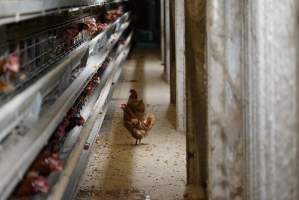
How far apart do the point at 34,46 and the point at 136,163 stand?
2.40 metres

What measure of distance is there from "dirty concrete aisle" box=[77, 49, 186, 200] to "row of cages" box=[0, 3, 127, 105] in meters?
0.94

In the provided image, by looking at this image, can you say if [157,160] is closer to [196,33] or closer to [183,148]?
[183,148]

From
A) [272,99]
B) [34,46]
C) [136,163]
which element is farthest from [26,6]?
[136,163]

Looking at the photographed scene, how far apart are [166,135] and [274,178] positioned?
3820 millimetres

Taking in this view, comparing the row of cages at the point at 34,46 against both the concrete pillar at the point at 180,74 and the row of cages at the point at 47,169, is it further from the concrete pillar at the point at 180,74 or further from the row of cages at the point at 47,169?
the concrete pillar at the point at 180,74

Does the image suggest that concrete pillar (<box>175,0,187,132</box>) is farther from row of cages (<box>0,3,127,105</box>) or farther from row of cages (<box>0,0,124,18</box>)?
row of cages (<box>0,0,124,18</box>)

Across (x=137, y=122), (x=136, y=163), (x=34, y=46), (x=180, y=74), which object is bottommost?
(x=136, y=163)

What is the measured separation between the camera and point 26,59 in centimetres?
270

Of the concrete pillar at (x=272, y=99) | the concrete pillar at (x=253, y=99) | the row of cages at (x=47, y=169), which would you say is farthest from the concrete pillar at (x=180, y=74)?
the concrete pillar at (x=272, y=99)

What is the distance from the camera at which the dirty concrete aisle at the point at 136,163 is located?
422cm

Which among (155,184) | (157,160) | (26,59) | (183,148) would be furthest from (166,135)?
(26,59)

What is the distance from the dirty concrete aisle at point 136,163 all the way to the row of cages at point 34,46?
3.09 ft

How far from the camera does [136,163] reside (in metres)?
5.04

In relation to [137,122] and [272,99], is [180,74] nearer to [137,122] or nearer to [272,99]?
[137,122]
